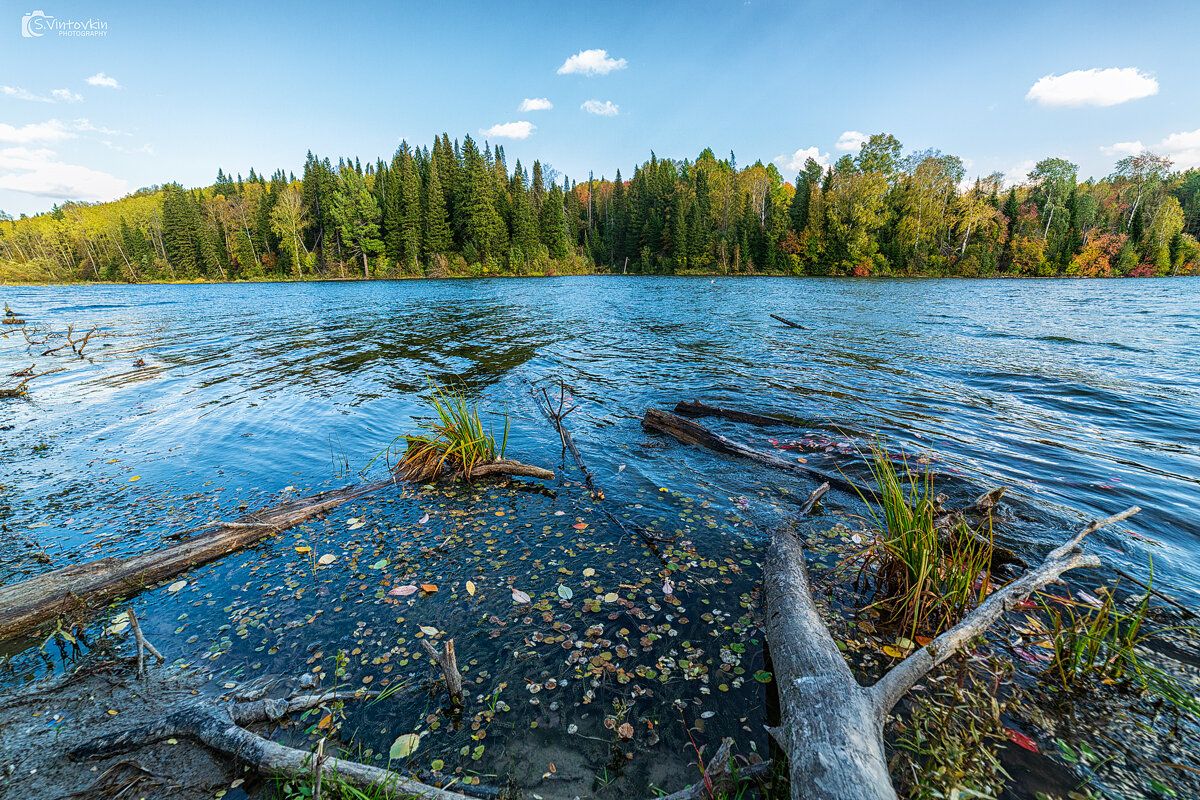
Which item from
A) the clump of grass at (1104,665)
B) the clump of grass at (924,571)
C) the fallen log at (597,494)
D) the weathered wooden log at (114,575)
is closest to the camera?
the clump of grass at (1104,665)

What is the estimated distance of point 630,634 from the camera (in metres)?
3.81

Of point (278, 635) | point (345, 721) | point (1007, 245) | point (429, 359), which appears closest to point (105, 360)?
point (429, 359)

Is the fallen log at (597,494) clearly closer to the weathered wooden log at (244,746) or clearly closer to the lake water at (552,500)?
the lake water at (552,500)

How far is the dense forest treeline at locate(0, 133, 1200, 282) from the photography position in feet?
199

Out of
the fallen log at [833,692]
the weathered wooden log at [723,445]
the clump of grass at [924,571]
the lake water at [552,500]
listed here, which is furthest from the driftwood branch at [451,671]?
the weathered wooden log at [723,445]

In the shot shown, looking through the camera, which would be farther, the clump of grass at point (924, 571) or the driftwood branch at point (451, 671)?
the clump of grass at point (924, 571)

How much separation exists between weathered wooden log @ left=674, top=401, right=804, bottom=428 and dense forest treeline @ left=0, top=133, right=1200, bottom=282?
6655cm

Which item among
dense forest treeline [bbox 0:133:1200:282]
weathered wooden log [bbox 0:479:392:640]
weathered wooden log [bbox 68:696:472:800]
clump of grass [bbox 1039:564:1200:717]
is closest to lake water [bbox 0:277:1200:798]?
weathered wooden log [bbox 0:479:392:640]

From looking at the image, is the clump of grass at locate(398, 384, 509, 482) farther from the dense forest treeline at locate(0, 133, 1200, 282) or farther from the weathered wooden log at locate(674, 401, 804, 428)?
the dense forest treeline at locate(0, 133, 1200, 282)

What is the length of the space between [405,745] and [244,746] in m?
0.89

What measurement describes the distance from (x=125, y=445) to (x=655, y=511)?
948cm

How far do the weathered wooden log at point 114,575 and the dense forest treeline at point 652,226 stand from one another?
72751 mm

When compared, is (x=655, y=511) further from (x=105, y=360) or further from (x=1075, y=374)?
(x=105, y=360)

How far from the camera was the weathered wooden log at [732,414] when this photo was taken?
921 cm
